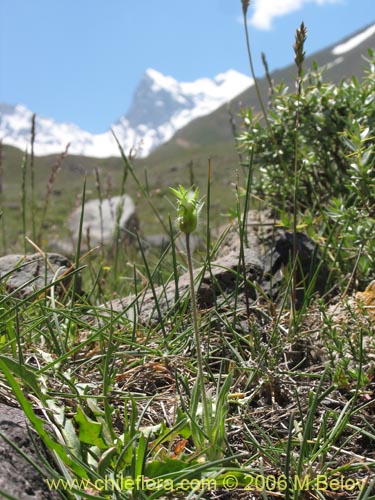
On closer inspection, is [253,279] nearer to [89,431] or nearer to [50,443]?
[89,431]

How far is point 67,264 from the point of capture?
9.95ft

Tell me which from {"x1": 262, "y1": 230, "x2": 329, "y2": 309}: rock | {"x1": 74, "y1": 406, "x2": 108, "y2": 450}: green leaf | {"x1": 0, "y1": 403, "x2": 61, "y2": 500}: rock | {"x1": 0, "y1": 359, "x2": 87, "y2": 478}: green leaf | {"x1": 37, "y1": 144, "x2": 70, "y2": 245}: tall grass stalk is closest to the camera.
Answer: {"x1": 0, "y1": 403, "x2": 61, "y2": 500}: rock

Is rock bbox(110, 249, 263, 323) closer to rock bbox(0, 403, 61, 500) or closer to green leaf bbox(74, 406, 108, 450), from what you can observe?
green leaf bbox(74, 406, 108, 450)

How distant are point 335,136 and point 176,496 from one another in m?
2.55

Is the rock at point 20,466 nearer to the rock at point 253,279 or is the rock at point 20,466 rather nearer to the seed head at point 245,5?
the rock at point 253,279

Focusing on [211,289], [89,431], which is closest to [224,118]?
[211,289]

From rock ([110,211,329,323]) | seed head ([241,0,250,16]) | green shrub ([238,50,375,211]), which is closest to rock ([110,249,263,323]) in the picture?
rock ([110,211,329,323])

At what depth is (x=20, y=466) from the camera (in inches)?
48.7

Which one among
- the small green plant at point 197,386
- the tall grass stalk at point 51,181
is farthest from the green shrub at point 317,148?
the small green plant at point 197,386

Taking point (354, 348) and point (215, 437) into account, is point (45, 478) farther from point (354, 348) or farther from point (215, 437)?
point (354, 348)

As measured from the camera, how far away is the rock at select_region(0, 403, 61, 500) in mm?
1164

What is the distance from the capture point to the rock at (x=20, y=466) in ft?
3.82

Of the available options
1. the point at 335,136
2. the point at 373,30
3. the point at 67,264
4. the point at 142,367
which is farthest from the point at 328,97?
the point at 142,367

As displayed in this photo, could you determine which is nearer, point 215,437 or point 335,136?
point 215,437
